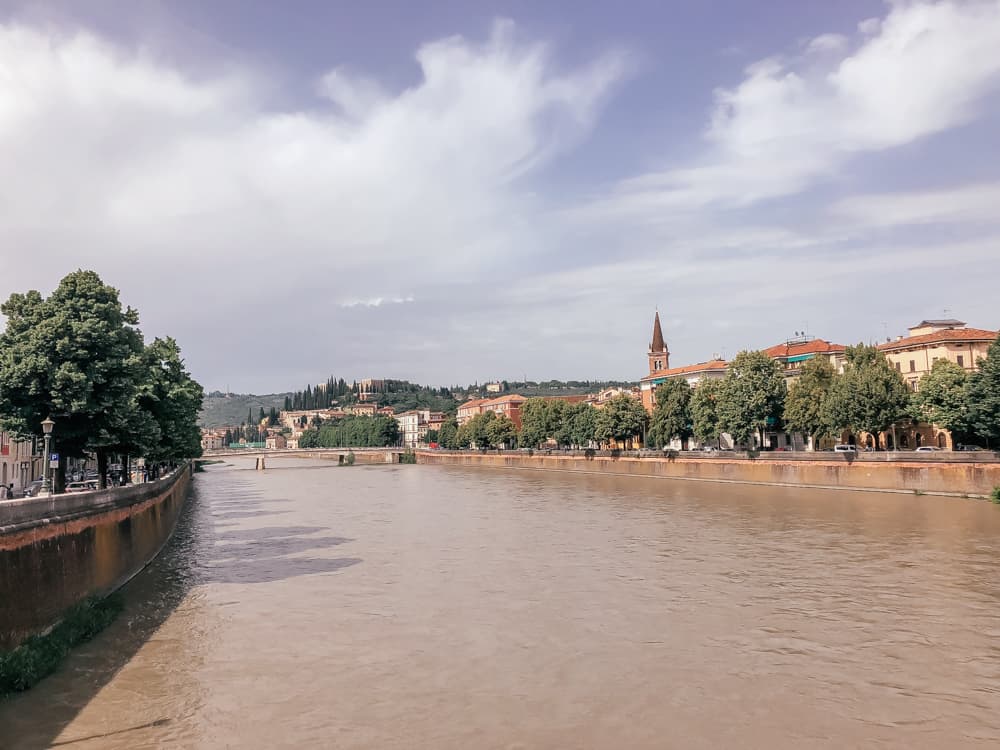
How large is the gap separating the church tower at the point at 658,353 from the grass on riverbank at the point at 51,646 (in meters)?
124

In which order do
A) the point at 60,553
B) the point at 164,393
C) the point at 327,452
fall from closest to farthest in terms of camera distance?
the point at 60,553 < the point at 164,393 < the point at 327,452

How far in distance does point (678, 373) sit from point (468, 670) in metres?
104

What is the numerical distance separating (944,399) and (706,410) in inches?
1020

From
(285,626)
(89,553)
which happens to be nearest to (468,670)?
(285,626)

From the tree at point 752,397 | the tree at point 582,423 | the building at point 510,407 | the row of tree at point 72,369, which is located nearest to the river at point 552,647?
the row of tree at point 72,369

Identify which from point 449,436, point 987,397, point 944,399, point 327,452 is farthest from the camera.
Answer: point 449,436

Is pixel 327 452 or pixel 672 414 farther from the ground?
pixel 672 414

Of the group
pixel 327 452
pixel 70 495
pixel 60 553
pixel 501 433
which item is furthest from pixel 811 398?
pixel 327 452

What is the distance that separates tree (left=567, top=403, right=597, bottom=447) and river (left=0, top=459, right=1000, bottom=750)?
228ft

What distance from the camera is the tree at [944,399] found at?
55500 millimetres

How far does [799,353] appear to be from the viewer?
307 feet

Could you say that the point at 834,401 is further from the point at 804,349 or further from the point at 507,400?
the point at 507,400

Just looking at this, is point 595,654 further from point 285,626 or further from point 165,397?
point 165,397

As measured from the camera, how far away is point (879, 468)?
5378 centimetres
